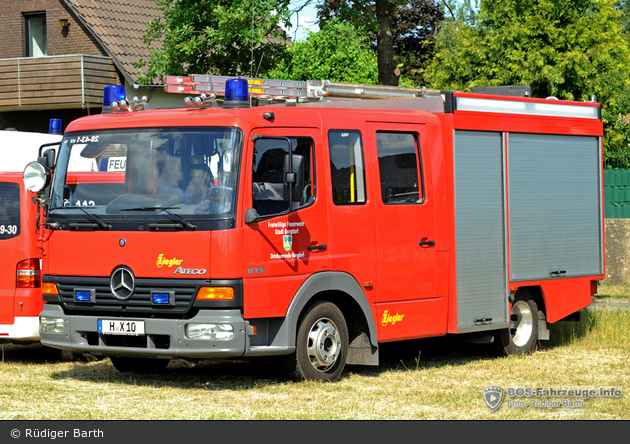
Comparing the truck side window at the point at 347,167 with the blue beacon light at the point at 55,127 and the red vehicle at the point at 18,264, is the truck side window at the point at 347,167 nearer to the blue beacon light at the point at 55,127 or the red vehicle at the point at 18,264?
the red vehicle at the point at 18,264

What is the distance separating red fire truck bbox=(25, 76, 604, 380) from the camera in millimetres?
8500

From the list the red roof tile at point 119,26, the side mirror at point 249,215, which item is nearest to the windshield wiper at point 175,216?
the side mirror at point 249,215

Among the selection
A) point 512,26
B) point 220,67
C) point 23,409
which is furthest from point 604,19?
point 23,409

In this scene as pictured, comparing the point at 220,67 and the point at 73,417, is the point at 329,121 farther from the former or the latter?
the point at 220,67

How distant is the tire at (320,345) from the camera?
9.03m

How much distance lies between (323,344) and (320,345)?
1.9 inches

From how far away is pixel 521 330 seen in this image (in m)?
11.7

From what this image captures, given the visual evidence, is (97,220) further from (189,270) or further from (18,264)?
(18,264)

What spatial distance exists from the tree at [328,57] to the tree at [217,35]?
0.80 metres

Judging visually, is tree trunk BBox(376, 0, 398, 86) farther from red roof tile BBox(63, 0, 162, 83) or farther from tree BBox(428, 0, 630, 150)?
red roof tile BBox(63, 0, 162, 83)

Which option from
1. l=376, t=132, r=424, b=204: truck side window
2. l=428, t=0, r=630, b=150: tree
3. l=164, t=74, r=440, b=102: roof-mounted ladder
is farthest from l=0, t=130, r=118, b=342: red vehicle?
l=428, t=0, r=630, b=150: tree

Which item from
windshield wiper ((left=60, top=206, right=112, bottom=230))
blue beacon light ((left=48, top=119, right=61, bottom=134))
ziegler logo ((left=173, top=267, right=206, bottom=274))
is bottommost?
ziegler logo ((left=173, top=267, right=206, bottom=274))

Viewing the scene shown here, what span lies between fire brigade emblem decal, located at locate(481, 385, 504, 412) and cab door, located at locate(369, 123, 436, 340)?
4.46ft

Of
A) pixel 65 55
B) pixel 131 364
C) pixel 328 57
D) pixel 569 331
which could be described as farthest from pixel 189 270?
pixel 65 55
